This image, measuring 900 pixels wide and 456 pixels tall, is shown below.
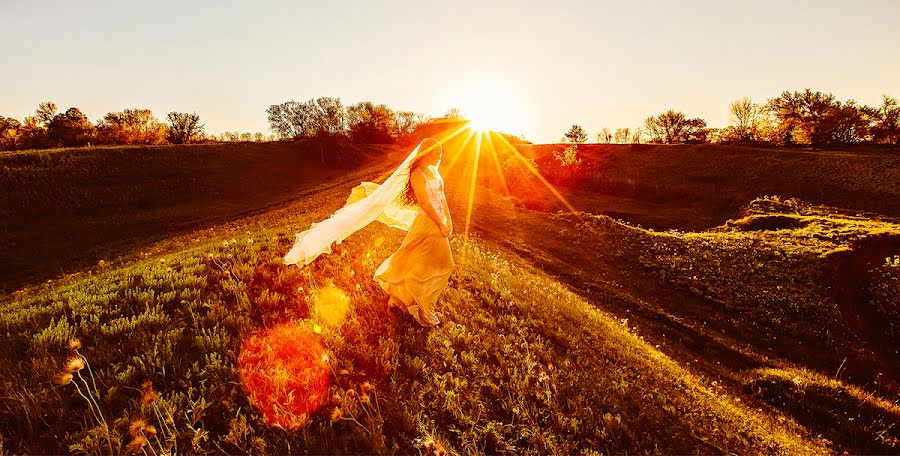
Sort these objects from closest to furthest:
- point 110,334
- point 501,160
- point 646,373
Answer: point 110,334, point 646,373, point 501,160

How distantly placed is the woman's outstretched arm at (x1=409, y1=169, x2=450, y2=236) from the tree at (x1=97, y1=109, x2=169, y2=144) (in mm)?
90084

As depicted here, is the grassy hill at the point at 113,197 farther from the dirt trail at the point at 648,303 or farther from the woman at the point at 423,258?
the dirt trail at the point at 648,303

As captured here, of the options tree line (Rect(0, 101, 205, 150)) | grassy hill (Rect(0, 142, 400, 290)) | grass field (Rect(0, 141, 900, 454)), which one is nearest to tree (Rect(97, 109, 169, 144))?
tree line (Rect(0, 101, 205, 150))

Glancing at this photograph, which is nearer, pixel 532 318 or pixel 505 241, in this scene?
pixel 532 318

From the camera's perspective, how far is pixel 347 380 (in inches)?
199

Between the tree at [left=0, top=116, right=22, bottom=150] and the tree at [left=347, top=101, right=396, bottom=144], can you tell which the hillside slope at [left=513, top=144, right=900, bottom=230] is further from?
the tree at [left=0, top=116, right=22, bottom=150]

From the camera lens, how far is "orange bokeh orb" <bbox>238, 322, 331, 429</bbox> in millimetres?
4320

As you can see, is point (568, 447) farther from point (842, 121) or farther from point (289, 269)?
point (842, 121)

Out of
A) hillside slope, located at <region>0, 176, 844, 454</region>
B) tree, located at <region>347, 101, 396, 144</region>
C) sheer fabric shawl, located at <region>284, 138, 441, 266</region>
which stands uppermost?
tree, located at <region>347, 101, 396, 144</region>

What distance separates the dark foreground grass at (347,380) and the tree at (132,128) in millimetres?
87974

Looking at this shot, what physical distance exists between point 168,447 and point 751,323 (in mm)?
21551

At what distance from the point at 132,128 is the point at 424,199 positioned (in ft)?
361

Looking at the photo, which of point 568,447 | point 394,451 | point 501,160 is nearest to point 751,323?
point 568,447

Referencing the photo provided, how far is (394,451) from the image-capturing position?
4238 mm
